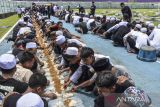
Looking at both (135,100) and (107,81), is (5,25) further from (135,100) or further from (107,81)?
(135,100)

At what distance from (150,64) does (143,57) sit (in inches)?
20.6

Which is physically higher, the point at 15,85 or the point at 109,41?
the point at 15,85

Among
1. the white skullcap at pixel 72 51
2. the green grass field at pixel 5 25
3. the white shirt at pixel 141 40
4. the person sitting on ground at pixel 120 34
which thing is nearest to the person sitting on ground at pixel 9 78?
the white skullcap at pixel 72 51

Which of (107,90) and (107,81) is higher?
(107,81)

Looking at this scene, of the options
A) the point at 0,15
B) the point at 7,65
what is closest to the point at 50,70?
the point at 7,65

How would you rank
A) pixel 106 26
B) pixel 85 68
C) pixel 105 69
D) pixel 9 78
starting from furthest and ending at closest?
pixel 106 26 < pixel 85 68 < pixel 105 69 < pixel 9 78

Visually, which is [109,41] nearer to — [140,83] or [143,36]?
[143,36]

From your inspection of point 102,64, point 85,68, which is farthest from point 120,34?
point 102,64

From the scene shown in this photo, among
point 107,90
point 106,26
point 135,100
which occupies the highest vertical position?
point 135,100

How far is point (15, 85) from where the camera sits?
491 cm

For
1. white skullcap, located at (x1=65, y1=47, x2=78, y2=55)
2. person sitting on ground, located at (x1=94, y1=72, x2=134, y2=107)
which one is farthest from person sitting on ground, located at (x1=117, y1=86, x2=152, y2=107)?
white skullcap, located at (x1=65, y1=47, x2=78, y2=55)

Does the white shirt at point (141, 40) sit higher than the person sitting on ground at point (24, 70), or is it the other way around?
the person sitting on ground at point (24, 70)

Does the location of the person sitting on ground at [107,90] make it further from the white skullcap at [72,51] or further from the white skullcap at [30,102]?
the white skullcap at [72,51]

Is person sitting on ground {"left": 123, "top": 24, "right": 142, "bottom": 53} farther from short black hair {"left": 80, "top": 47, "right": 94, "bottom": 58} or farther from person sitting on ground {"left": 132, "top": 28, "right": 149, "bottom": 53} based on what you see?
short black hair {"left": 80, "top": 47, "right": 94, "bottom": 58}
